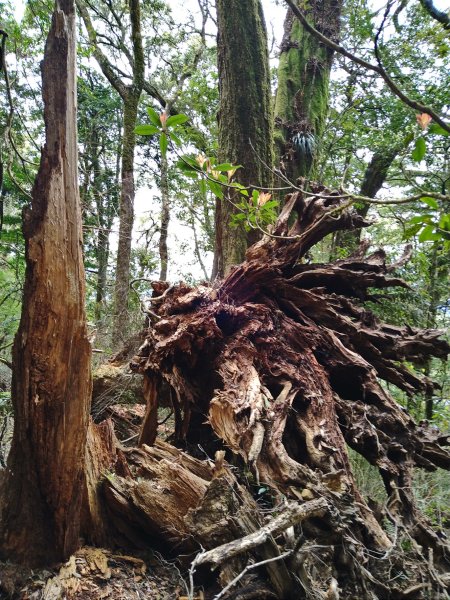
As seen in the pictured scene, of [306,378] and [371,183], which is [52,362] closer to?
[306,378]

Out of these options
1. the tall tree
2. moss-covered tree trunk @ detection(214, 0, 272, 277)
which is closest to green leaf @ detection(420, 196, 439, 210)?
moss-covered tree trunk @ detection(214, 0, 272, 277)

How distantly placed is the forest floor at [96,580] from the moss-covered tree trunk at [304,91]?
4376 millimetres

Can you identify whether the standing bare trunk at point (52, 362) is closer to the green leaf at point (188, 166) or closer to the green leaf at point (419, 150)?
the green leaf at point (188, 166)

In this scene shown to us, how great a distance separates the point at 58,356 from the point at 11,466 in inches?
22.8

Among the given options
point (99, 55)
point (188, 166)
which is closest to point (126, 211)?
point (99, 55)

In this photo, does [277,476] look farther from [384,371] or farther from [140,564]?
[384,371]

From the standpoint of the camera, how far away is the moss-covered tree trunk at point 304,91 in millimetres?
4918

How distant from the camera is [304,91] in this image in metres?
5.30

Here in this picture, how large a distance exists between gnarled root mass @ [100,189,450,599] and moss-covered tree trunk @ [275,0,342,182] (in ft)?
6.39

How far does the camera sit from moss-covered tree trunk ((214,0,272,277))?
420 cm

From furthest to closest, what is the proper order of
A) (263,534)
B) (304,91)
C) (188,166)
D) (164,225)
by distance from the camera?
(164,225)
(304,91)
(188,166)
(263,534)

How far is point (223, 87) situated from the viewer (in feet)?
14.3

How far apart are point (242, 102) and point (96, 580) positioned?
4.39m

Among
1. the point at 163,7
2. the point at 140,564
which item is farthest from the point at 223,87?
the point at 163,7
